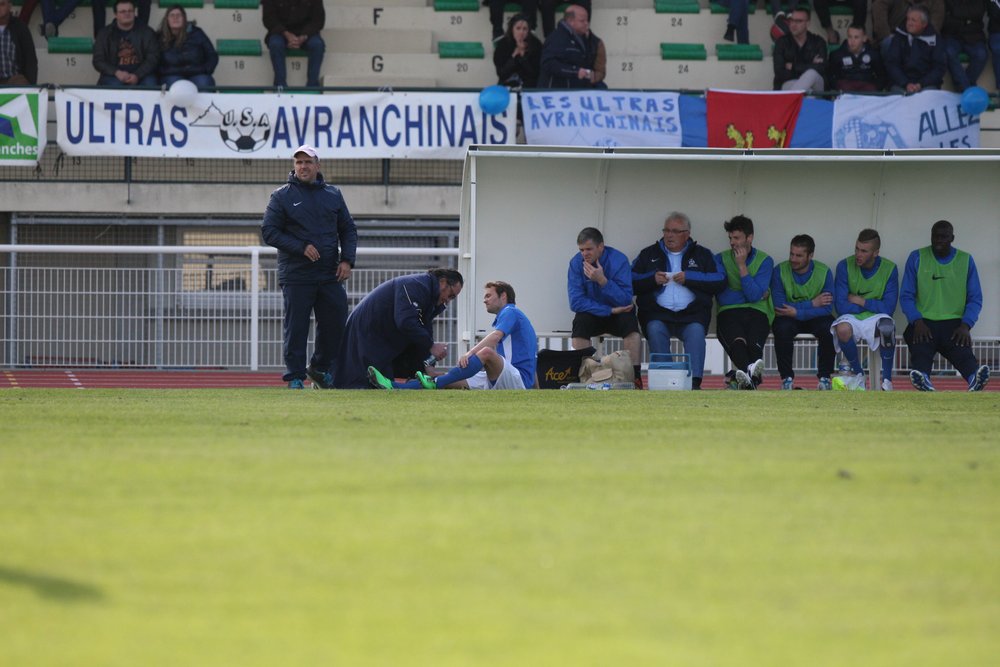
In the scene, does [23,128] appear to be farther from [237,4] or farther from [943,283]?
[943,283]

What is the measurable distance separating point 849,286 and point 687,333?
1.43m

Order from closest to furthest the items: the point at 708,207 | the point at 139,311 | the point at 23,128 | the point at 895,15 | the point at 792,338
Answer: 1. the point at 792,338
2. the point at 708,207
3. the point at 139,311
4. the point at 23,128
5. the point at 895,15

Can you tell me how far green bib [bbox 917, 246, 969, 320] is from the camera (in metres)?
11.4

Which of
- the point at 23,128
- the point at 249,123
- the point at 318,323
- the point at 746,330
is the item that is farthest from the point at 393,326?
the point at 23,128

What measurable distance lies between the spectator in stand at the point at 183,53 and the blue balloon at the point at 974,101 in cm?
875

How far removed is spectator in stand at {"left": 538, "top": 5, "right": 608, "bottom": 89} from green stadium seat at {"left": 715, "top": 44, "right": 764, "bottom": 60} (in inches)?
89.4

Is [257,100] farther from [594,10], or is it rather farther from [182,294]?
[594,10]

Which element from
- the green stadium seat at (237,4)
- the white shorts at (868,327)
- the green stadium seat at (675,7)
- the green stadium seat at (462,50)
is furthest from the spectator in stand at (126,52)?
the white shorts at (868,327)

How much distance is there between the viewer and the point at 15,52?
17.2 metres

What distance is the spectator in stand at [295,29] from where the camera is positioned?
58.3 ft

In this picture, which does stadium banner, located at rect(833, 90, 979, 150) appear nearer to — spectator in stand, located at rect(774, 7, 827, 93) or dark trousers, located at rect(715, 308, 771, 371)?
spectator in stand, located at rect(774, 7, 827, 93)

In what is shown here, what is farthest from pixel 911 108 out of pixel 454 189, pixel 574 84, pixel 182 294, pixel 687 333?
pixel 182 294

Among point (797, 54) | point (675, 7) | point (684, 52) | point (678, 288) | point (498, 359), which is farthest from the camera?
point (675, 7)

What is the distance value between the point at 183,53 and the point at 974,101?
9171 millimetres
